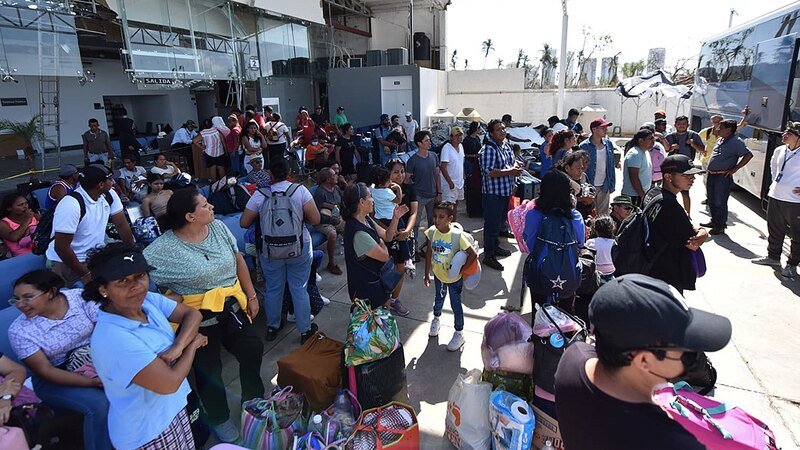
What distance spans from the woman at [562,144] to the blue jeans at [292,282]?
404 cm

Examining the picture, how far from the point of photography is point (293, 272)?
4047mm

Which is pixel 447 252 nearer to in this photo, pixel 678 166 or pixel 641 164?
pixel 678 166

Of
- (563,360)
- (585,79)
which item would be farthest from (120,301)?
(585,79)

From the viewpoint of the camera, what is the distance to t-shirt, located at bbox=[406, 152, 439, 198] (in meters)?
5.91

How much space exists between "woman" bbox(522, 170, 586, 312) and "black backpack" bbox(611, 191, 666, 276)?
317mm

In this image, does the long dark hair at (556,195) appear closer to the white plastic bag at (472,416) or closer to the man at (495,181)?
the white plastic bag at (472,416)

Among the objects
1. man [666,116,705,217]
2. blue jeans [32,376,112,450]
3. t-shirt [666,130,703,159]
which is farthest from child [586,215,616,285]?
t-shirt [666,130,703,159]

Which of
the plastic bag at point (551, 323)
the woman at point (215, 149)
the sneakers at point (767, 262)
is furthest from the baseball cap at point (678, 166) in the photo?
the woman at point (215, 149)

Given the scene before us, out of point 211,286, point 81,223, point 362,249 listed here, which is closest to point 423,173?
point 362,249

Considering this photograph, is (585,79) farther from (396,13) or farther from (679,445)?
(679,445)

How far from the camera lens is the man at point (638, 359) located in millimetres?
1230

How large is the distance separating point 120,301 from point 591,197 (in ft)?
15.9

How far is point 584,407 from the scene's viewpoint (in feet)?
4.56

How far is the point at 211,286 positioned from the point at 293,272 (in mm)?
1298
